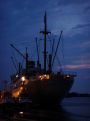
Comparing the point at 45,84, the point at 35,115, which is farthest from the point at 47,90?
the point at 35,115

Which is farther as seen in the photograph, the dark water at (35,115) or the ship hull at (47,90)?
the ship hull at (47,90)

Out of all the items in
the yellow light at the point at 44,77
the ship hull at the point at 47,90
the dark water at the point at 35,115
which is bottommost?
the dark water at the point at 35,115

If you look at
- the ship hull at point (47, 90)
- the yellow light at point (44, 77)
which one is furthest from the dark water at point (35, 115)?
the yellow light at point (44, 77)

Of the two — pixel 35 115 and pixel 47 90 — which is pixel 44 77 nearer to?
pixel 47 90

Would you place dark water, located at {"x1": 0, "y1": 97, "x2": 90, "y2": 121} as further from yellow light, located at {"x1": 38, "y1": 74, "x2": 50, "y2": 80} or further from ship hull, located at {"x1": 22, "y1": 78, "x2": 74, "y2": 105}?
yellow light, located at {"x1": 38, "y1": 74, "x2": 50, "y2": 80}

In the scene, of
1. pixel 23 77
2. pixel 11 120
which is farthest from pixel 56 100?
pixel 11 120

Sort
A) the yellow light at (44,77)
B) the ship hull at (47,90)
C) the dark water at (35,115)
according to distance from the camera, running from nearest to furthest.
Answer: the dark water at (35,115) < the ship hull at (47,90) < the yellow light at (44,77)

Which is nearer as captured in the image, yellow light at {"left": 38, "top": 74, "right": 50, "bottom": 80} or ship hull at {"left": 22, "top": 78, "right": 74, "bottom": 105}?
ship hull at {"left": 22, "top": 78, "right": 74, "bottom": 105}

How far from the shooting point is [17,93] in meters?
115

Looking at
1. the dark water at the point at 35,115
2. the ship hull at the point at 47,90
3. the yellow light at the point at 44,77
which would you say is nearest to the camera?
the dark water at the point at 35,115

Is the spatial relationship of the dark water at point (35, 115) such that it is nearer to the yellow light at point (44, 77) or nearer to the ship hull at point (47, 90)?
the ship hull at point (47, 90)

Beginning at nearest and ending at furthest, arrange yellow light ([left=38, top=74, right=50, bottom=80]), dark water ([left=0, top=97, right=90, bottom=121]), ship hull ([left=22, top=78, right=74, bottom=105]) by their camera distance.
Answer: dark water ([left=0, top=97, right=90, bottom=121]) < ship hull ([left=22, top=78, right=74, bottom=105]) < yellow light ([left=38, top=74, right=50, bottom=80])

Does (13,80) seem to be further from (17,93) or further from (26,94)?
(26,94)

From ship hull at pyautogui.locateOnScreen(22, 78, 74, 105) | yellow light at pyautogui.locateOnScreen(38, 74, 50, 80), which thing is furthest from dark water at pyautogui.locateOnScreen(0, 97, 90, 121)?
yellow light at pyautogui.locateOnScreen(38, 74, 50, 80)
